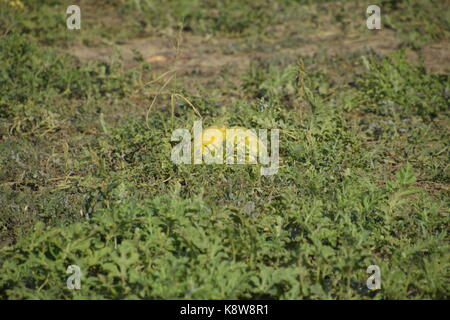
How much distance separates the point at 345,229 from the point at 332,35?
17.1 ft

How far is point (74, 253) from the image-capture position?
12.7 feet

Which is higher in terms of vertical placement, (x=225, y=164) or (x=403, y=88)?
(x=403, y=88)

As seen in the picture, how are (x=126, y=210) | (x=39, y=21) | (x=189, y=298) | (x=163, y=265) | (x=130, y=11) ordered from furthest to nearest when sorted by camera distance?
1. (x=130, y=11)
2. (x=39, y=21)
3. (x=126, y=210)
4. (x=163, y=265)
5. (x=189, y=298)

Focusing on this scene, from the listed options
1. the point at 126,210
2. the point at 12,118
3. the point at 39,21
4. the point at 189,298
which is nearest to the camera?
the point at 189,298

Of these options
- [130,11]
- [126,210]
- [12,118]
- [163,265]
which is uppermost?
[130,11]

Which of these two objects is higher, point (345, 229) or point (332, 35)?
point (332, 35)

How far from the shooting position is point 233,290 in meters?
3.51

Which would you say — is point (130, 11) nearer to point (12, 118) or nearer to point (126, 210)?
point (12, 118)

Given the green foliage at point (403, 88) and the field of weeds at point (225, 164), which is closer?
the field of weeds at point (225, 164)

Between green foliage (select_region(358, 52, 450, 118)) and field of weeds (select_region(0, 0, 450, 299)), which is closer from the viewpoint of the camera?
field of weeds (select_region(0, 0, 450, 299))

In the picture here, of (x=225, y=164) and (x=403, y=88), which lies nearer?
(x=225, y=164)

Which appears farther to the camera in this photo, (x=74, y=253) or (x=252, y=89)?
(x=252, y=89)
